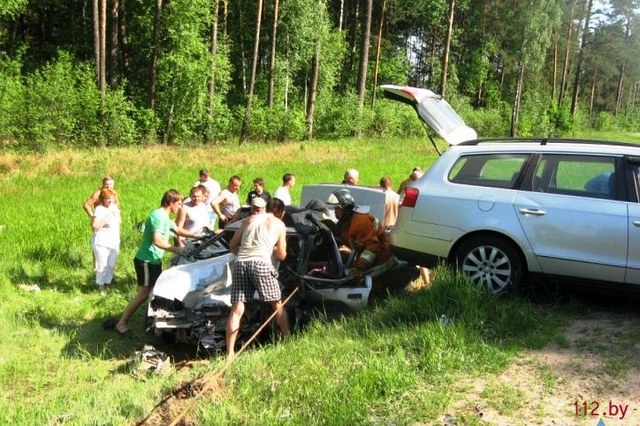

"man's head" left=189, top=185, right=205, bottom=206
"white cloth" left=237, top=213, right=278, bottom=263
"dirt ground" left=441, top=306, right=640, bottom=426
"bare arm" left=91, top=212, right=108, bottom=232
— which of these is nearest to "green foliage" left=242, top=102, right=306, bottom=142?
"man's head" left=189, top=185, right=205, bottom=206

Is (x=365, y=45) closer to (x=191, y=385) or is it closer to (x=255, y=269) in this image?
(x=255, y=269)

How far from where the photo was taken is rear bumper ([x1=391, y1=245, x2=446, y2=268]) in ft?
21.6

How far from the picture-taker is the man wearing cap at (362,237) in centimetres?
715

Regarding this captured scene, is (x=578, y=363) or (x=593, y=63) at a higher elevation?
(x=593, y=63)

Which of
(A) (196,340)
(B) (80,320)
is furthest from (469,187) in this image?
(B) (80,320)

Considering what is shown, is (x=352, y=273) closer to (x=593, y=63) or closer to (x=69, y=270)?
(x=69, y=270)

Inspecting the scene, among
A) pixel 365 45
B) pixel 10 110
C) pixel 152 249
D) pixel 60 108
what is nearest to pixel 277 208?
pixel 152 249

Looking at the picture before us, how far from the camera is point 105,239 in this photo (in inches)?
347

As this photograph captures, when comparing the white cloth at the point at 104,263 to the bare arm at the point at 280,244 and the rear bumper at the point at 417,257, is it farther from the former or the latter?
the rear bumper at the point at 417,257

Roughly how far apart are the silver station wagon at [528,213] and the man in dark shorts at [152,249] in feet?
8.98

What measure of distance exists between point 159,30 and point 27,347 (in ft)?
77.3

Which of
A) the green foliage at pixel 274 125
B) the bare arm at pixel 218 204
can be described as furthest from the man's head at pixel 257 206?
the green foliage at pixel 274 125

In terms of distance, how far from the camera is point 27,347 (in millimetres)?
6809

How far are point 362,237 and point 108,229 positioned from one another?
3.89m
